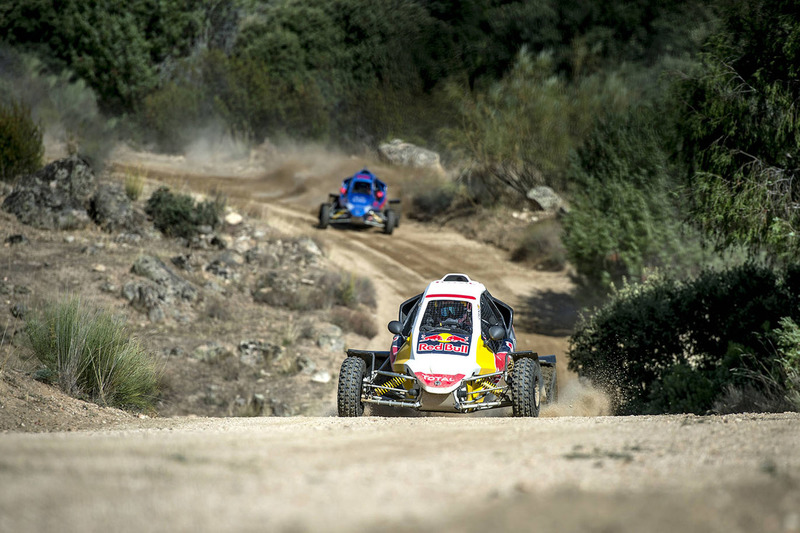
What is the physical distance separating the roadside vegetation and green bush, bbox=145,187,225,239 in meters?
0.08

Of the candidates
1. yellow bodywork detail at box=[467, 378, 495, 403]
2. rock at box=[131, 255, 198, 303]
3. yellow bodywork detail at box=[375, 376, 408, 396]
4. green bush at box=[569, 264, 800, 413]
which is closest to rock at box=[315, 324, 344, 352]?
rock at box=[131, 255, 198, 303]

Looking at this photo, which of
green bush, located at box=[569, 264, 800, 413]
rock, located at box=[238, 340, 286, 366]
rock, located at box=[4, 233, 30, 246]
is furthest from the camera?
rock, located at box=[4, 233, 30, 246]

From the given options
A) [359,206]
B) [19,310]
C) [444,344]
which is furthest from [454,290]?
[359,206]

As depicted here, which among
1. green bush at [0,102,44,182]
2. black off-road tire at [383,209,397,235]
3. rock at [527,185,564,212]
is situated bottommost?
black off-road tire at [383,209,397,235]

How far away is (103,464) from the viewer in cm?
483

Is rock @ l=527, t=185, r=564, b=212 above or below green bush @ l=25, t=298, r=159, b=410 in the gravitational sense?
above

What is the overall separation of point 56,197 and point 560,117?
21490mm

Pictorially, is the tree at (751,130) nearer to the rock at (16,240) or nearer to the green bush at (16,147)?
the rock at (16,240)

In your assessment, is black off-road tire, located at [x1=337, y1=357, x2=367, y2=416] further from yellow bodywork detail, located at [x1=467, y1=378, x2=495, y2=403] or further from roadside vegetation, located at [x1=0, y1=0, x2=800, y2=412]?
roadside vegetation, located at [x1=0, y1=0, x2=800, y2=412]

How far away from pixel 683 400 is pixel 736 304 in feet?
10.6

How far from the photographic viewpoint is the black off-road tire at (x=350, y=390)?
31.9ft

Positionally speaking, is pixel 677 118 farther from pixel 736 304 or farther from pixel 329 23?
pixel 329 23

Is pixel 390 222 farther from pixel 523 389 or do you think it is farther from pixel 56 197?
pixel 523 389

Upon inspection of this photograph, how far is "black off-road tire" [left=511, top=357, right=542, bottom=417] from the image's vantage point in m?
9.58
